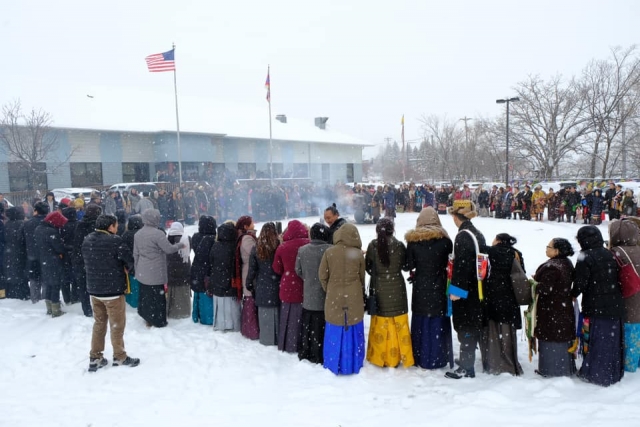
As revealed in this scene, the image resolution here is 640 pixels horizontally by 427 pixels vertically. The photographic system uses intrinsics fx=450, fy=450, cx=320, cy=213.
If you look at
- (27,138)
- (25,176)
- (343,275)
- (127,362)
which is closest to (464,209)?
(343,275)

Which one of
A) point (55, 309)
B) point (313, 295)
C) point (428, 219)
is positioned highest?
point (428, 219)

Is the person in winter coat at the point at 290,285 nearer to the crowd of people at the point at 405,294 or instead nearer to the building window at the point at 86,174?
the crowd of people at the point at 405,294

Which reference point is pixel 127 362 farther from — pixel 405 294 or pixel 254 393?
pixel 405 294

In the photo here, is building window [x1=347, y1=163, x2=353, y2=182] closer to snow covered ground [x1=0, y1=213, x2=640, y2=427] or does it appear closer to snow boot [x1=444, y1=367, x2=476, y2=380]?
snow covered ground [x1=0, y1=213, x2=640, y2=427]

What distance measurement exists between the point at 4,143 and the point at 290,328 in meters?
23.4

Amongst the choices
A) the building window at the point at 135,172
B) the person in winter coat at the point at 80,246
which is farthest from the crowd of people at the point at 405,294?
the building window at the point at 135,172

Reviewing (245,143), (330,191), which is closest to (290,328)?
(330,191)

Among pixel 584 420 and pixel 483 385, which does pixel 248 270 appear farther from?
pixel 584 420

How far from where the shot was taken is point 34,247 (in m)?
7.48

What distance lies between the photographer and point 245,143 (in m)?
34.8

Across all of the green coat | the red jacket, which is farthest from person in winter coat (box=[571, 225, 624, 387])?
the red jacket

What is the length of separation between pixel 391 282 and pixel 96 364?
3600mm

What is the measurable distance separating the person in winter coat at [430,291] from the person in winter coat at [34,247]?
6.06 m

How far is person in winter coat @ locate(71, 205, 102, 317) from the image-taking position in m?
6.84
